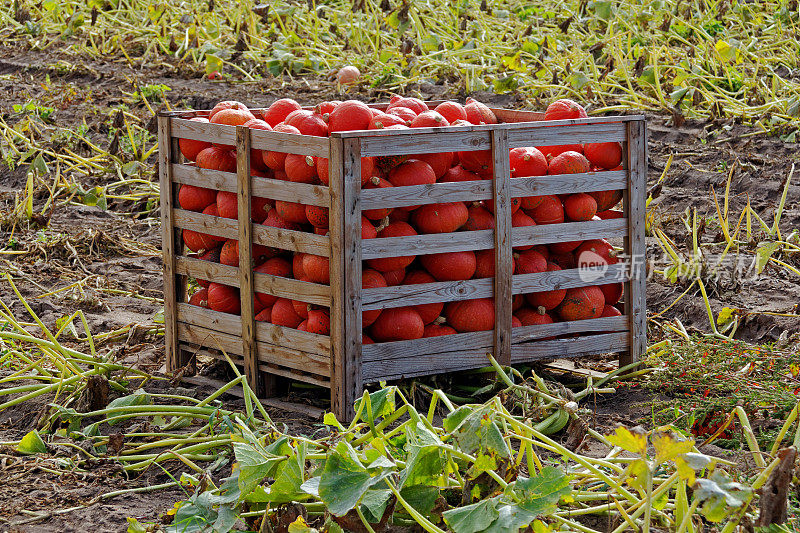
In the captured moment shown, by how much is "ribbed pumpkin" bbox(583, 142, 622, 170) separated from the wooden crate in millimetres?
38

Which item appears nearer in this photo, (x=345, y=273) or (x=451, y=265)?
(x=345, y=273)

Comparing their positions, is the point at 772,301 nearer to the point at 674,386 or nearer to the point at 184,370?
the point at 674,386

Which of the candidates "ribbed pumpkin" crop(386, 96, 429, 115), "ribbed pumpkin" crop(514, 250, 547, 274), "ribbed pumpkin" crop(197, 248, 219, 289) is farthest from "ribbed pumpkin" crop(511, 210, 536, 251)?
"ribbed pumpkin" crop(197, 248, 219, 289)

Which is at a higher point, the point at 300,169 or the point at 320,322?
the point at 300,169

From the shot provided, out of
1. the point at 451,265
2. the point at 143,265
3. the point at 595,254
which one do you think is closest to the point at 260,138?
the point at 451,265

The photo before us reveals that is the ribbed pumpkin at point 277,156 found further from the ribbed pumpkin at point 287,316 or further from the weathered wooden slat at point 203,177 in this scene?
the ribbed pumpkin at point 287,316

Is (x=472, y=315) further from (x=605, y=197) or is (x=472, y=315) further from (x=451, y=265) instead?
(x=605, y=197)

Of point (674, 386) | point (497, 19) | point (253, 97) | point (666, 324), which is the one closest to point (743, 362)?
point (674, 386)

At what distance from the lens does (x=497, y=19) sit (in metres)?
8.57

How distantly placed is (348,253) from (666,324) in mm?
1437

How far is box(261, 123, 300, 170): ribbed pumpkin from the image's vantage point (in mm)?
3090

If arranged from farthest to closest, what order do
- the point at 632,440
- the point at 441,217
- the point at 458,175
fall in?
the point at 458,175 < the point at 441,217 < the point at 632,440

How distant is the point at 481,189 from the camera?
10.2ft

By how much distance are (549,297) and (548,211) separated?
28 centimetres
